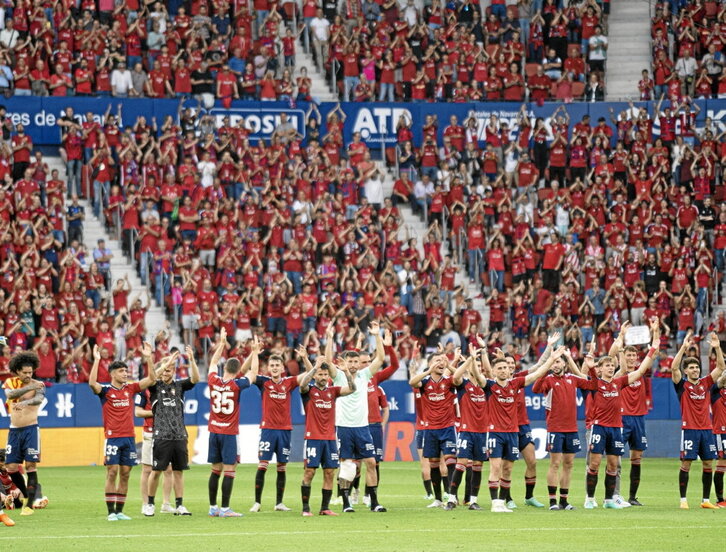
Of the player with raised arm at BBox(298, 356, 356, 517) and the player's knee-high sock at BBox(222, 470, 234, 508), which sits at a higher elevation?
the player with raised arm at BBox(298, 356, 356, 517)

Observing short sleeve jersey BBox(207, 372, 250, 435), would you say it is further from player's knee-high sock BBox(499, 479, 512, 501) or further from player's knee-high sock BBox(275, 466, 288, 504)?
player's knee-high sock BBox(499, 479, 512, 501)

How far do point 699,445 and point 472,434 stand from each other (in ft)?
12.7

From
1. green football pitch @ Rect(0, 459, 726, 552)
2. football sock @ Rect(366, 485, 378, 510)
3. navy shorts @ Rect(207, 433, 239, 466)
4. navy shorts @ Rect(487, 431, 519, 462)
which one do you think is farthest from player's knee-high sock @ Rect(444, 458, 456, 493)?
navy shorts @ Rect(207, 433, 239, 466)

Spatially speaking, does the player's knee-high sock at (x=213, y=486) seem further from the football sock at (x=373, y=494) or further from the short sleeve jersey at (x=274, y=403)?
the football sock at (x=373, y=494)

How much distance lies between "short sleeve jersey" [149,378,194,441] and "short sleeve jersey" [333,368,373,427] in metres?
2.48

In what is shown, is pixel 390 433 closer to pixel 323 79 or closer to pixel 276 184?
pixel 276 184

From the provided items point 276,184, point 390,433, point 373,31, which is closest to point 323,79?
point 373,31

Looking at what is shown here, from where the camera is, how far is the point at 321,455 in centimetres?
2155

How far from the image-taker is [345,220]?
40.9m

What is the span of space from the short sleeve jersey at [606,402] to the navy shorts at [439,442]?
95.8 inches

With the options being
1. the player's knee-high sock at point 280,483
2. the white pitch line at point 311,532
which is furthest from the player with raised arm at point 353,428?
the white pitch line at point 311,532

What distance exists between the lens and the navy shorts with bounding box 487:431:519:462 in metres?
21.5

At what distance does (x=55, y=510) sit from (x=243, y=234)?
1744cm

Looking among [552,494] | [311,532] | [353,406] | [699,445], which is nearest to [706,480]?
[699,445]
